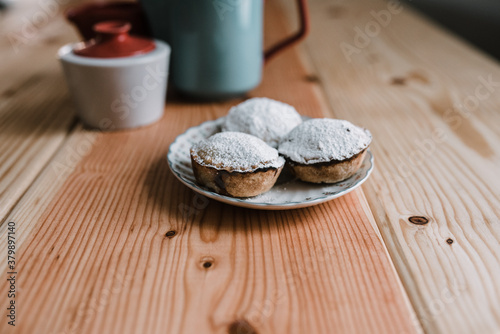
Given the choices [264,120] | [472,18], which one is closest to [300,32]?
[264,120]

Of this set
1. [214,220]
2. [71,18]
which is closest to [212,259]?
[214,220]

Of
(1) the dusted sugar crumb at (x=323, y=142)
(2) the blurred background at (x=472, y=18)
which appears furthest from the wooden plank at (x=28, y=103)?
(2) the blurred background at (x=472, y=18)

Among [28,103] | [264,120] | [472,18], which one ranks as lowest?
[472,18]

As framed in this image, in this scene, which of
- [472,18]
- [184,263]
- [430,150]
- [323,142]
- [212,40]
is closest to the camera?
[184,263]

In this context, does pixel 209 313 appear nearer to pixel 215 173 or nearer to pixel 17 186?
pixel 215 173

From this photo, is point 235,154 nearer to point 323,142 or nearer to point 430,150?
point 323,142

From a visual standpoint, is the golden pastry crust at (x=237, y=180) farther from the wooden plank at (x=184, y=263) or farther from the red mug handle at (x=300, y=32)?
the red mug handle at (x=300, y=32)

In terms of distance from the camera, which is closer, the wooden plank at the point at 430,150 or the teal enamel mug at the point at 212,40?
the wooden plank at the point at 430,150
